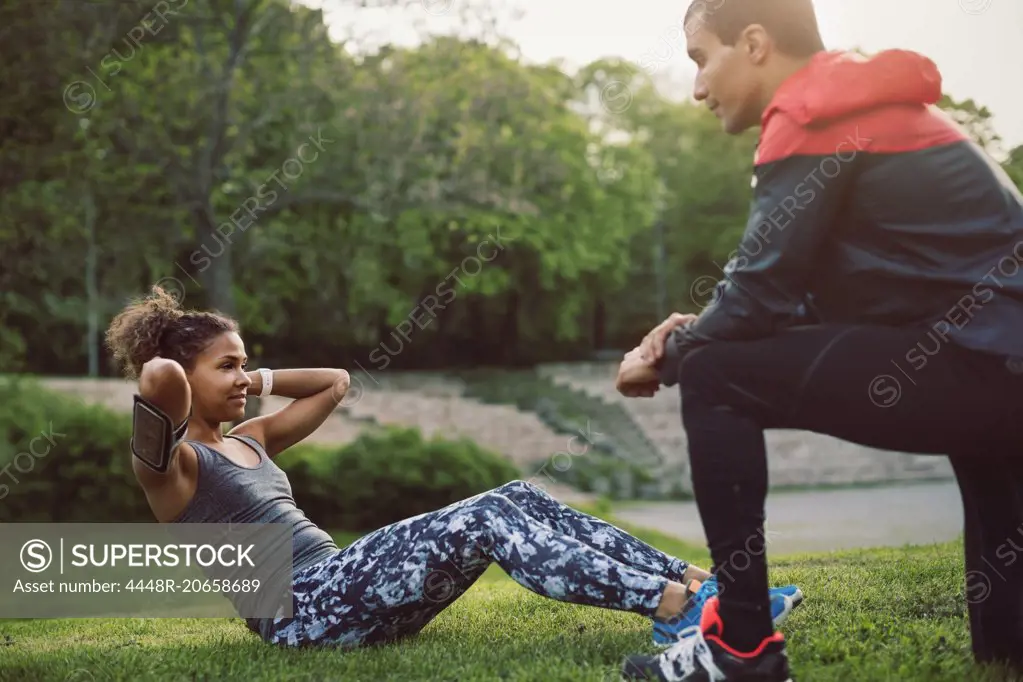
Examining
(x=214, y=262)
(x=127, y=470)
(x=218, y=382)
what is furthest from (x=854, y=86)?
(x=214, y=262)

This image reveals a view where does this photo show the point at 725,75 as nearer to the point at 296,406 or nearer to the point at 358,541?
the point at 358,541

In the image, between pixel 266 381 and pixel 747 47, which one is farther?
pixel 266 381

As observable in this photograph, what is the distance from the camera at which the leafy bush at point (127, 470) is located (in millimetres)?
9734

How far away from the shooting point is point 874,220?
2.42 metres

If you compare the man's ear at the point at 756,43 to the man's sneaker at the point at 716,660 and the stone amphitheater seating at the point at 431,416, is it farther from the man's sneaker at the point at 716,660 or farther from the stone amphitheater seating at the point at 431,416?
the stone amphitheater seating at the point at 431,416

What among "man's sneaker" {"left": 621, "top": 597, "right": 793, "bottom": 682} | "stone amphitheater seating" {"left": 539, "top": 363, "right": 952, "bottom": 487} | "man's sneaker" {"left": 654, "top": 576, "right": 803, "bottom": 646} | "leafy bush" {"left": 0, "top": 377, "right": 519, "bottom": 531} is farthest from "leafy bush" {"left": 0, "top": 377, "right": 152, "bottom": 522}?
"stone amphitheater seating" {"left": 539, "top": 363, "right": 952, "bottom": 487}

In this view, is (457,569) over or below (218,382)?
below

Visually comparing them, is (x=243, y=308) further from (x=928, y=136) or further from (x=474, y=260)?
(x=928, y=136)

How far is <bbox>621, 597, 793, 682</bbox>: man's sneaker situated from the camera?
7.85ft

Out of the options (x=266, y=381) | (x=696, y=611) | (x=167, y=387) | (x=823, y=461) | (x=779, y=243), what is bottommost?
(x=823, y=461)

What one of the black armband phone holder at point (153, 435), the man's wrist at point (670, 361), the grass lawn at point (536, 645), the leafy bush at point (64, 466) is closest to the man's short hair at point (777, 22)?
the man's wrist at point (670, 361)

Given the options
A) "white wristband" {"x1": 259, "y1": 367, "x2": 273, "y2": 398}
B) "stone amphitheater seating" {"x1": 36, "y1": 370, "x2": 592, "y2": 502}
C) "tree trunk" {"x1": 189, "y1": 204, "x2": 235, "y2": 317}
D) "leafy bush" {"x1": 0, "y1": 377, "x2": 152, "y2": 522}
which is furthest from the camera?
"stone amphitheater seating" {"x1": 36, "y1": 370, "x2": 592, "y2": 502}

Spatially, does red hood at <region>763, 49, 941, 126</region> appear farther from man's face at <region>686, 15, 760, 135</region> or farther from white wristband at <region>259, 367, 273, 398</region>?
white wristband at <region>259, 367, 273, 398</region>

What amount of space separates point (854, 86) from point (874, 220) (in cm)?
29
